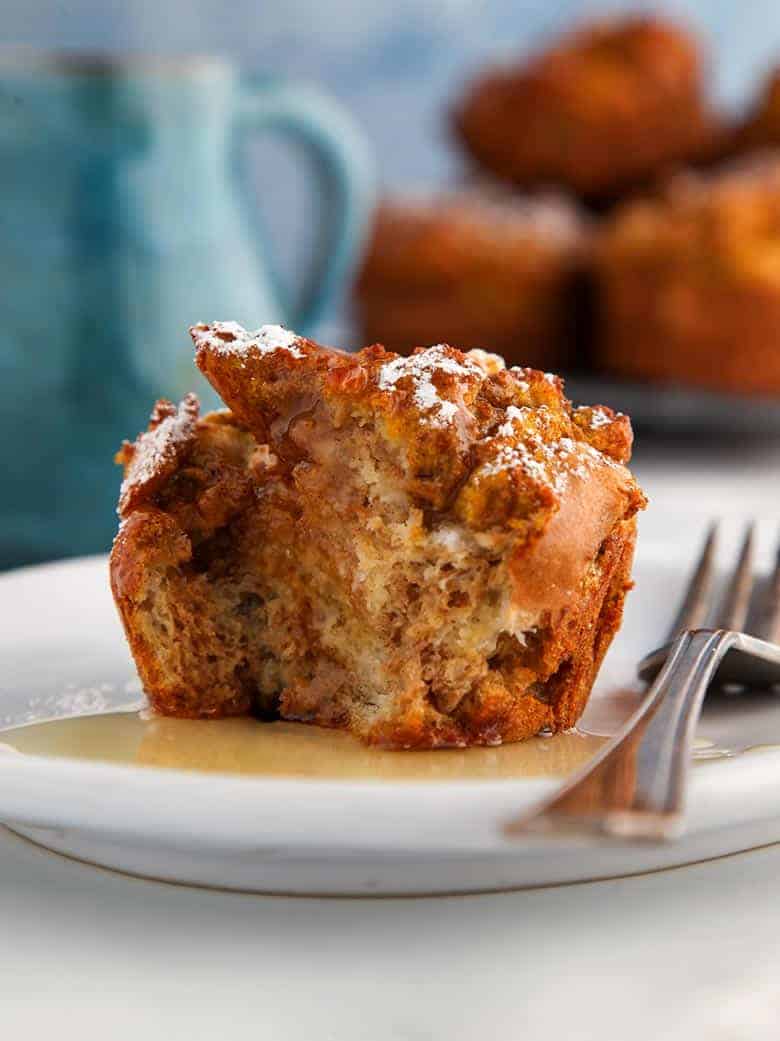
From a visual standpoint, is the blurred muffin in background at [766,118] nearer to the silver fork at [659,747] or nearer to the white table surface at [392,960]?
the silver fork at [659,747]

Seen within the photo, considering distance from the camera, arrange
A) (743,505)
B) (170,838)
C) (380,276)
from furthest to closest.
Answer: (380,276) → (743,505) → (170,838)

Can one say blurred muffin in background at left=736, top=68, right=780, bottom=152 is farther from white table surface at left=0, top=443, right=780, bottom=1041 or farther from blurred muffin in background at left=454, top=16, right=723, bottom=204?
white table surface at left=0, top=443, right=780, bottom=1041

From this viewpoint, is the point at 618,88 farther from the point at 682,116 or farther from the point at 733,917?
the point at 733,917

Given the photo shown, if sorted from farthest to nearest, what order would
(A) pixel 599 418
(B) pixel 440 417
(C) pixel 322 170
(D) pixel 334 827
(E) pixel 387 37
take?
(E) pixel 387 37 < (C) pixel 322 170 < (A) pixel 599 418 < (B) pixel 440 417 < (D) pixel 334 827

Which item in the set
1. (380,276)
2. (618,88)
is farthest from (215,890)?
(618,88)

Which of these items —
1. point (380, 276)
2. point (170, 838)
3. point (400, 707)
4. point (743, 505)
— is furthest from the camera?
point (380, 276)

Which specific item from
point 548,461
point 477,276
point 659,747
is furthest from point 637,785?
point 477,276

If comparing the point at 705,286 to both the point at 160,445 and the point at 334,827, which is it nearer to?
the point at 160,445

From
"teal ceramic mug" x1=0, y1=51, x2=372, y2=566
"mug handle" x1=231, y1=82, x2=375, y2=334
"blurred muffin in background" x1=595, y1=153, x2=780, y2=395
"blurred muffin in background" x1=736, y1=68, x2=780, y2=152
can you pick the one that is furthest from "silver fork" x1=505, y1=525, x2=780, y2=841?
"blurred muffin in background" x1=736, y1=68, x2=780, y2=152
